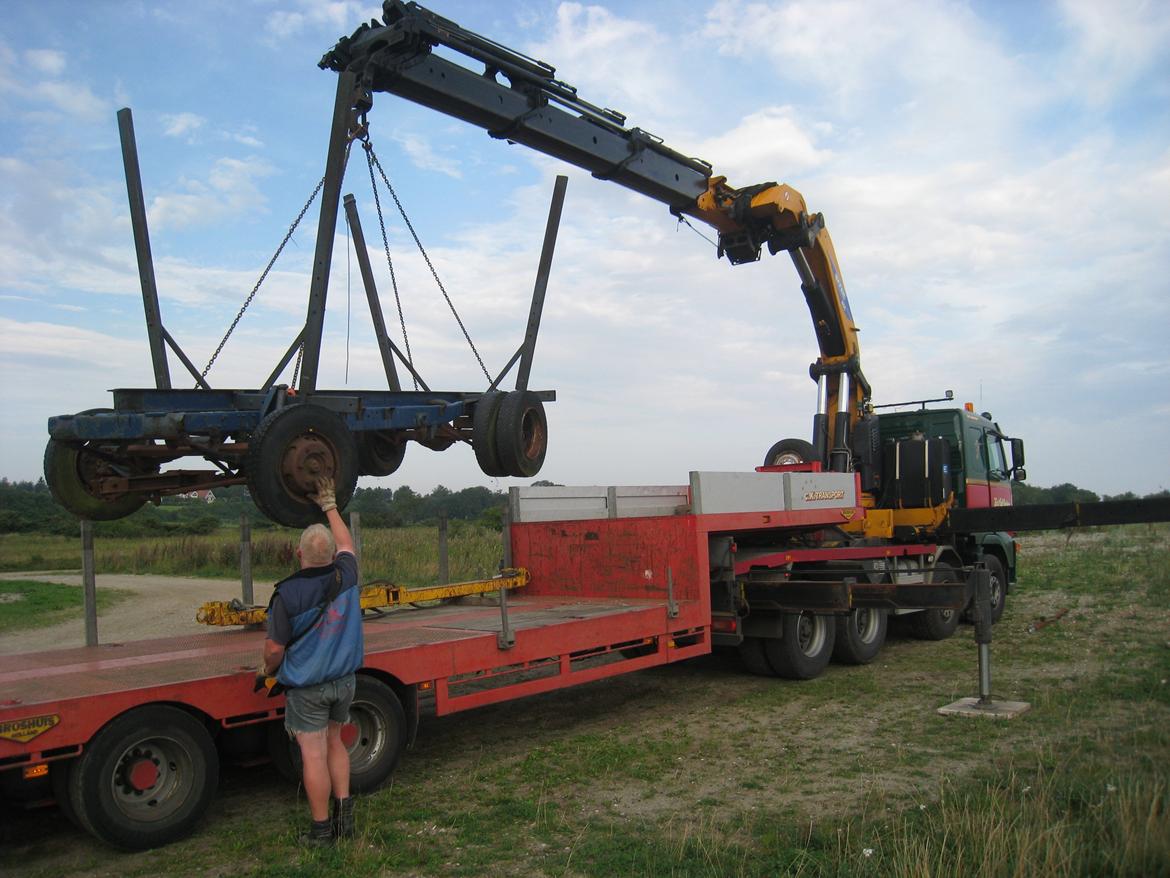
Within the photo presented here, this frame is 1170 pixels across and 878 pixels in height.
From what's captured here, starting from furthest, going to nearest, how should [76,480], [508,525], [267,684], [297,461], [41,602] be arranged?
[41,602]
[508,525]
[76,480]
[297,461]
[267,684]

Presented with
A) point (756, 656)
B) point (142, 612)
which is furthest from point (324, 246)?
point (142, 612)

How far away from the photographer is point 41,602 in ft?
68.7

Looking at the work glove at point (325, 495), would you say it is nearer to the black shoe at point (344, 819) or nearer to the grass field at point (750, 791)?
the black shoe at point (344, 819)

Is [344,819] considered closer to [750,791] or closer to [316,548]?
[316,548]

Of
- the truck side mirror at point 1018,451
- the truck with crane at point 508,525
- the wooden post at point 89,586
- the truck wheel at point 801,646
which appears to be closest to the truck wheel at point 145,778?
the truck with crane at point 508,525

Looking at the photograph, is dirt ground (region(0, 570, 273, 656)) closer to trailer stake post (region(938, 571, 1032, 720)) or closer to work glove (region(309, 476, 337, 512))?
work glove (region(309, 476, 337, 512))

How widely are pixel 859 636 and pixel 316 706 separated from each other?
7207 mm

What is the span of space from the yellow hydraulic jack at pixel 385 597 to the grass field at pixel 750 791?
108cm

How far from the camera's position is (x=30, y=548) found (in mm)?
40188

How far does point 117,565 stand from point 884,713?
30.6m

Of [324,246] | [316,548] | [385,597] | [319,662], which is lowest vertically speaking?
[319,662]

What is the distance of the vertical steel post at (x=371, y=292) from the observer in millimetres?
8367

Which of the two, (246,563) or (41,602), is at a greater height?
(246,563)

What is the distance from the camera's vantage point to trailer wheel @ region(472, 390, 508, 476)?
7.49 meters
